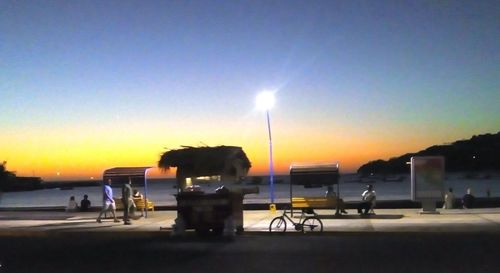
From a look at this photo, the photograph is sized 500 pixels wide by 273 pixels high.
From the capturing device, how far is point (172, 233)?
58.1 ft

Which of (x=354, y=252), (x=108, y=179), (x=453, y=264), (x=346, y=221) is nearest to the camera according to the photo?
(x=453, y=264)

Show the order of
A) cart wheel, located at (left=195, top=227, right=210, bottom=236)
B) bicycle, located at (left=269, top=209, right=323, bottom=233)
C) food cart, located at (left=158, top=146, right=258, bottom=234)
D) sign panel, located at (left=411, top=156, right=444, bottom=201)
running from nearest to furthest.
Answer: food cart, located at (left=158, top=146, right=258, bottom=234)
cart wheel, located at (left=195, top=227, right=210, bottom=236)
bicycle, located at (left=269, top=209, right=323, bottom=233)
sign panel, located at (left=411, top=156, right=444, bottom=201)

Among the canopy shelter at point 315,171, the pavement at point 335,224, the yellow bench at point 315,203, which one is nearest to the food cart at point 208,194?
the pavement at point 335,224

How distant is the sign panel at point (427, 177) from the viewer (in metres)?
24.3

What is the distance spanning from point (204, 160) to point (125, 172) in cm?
830

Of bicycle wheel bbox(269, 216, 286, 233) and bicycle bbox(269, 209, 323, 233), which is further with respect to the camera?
bicycle wheel bbox(269, 216, 286, 233)

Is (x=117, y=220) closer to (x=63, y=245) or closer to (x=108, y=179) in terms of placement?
(x=108, y=179)

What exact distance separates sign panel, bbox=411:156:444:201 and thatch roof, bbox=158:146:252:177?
895 cm

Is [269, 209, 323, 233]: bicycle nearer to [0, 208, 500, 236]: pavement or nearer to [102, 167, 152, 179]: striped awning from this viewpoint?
[0, 208, 500, 236]: pavement

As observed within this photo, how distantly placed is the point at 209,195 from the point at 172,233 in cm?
159

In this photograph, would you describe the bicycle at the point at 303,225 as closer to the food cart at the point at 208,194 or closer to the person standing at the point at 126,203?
Result: the food cart at the point at 208,194

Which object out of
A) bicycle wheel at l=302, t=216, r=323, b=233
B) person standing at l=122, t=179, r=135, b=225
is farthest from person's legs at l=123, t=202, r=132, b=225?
bicycle wheel at l=302, t=216, r=323, b=233

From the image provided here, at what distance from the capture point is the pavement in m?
18.6

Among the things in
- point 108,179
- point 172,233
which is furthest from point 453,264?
point 108,179
